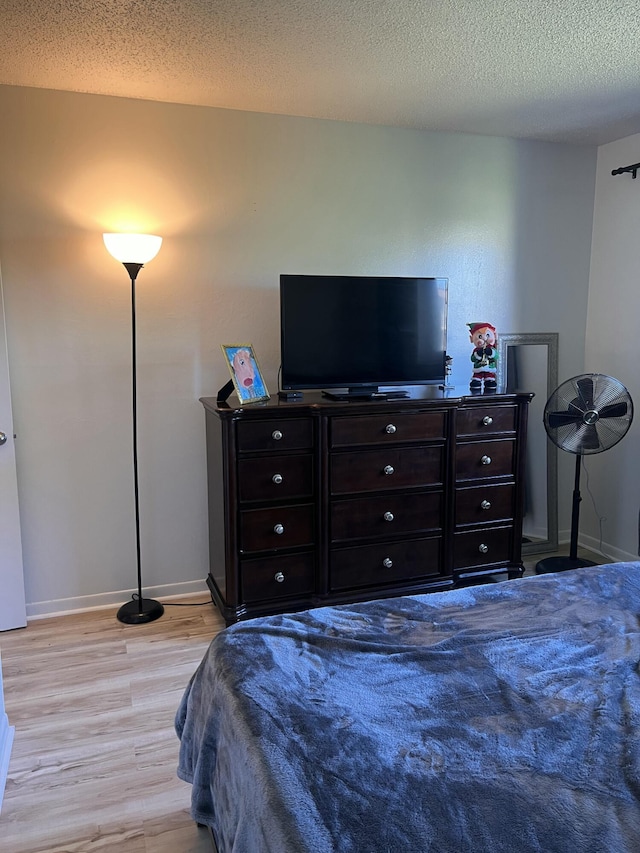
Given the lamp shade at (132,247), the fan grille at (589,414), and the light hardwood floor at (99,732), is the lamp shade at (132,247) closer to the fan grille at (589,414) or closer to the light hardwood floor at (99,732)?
the light hardwood floor at (99,732)

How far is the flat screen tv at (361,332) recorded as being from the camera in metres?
2.95

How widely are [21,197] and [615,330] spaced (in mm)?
3377

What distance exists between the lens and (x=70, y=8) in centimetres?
208

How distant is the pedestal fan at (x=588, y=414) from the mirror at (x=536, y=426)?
48cm

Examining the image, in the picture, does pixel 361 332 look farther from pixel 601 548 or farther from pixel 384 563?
A: pixel 601 548

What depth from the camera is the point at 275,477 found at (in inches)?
109

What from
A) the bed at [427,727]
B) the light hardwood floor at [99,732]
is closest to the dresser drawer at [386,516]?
the light hardwood floor at [99,732]

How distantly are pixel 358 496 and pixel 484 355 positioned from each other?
109 centimetres

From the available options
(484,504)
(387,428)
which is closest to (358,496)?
(387,428)

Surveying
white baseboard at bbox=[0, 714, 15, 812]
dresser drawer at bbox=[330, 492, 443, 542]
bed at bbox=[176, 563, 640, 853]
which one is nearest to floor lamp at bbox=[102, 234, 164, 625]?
white baseboard at bbox=[0, 714, 15, 812]

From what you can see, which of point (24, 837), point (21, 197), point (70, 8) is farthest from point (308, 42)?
point (24, 837)

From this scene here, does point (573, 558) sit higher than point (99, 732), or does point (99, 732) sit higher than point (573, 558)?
point (573, 558)

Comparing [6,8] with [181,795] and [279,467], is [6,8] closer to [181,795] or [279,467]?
[279,467]

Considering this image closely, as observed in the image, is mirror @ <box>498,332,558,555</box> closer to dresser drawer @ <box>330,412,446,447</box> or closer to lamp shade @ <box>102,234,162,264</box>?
dresser drawer @ <box>330,412,446,447</box>
